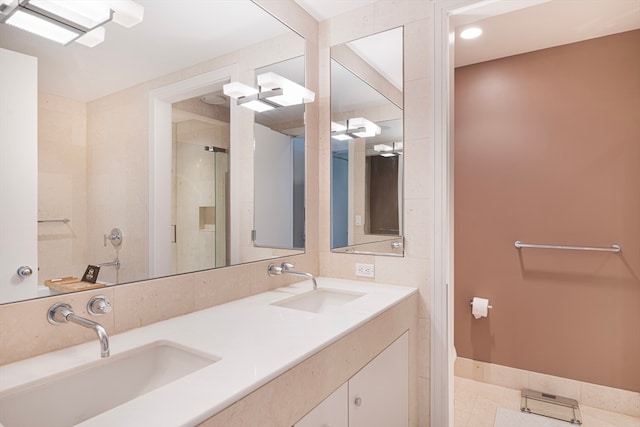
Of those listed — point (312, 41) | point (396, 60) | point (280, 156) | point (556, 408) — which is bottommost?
point (556, 408)

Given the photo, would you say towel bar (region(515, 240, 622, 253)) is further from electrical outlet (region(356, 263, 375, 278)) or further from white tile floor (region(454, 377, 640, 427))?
electrical outlet (region(356, 263, 375, 278))

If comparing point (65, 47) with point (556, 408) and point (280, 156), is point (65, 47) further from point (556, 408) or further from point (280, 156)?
point (556, 408)

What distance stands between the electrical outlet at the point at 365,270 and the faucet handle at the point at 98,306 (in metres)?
1.23

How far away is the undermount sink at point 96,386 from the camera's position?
76 centimetres

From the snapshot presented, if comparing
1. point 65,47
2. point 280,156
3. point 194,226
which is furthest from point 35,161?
point 280,156

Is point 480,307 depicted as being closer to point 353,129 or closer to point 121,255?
point 353,129

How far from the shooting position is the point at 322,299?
1.77 metres

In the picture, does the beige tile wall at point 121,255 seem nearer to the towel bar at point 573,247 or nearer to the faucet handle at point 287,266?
the faucet handle at point 287,266

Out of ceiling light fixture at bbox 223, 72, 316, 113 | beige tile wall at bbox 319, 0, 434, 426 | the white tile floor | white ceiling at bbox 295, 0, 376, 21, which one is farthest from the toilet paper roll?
white ceiling at bbox 295, 0, 376, 21

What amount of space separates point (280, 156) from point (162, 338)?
1.13 m

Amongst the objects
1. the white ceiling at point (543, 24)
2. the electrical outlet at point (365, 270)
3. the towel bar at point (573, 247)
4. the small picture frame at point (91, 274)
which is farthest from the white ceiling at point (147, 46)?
the towel bar at point (573, 247)

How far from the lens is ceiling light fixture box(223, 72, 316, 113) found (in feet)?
5.22

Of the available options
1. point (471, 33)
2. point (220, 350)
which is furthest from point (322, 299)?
point (471, 33)

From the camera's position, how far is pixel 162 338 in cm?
103
